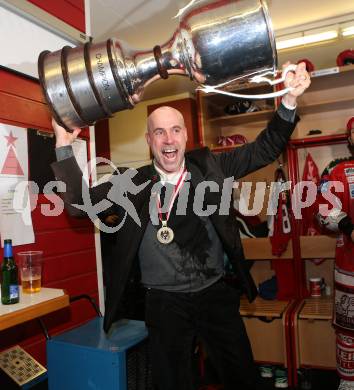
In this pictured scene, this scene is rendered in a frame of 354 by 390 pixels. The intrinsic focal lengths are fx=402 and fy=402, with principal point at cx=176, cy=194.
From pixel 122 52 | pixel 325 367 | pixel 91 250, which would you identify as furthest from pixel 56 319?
pixel 325 367

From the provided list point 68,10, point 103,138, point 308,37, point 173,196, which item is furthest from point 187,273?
point 103,138

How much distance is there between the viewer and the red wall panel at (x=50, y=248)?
168 centimetres

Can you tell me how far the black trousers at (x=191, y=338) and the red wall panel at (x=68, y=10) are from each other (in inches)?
56.2

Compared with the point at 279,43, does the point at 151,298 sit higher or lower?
lower

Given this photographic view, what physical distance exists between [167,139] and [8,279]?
0.82 meters

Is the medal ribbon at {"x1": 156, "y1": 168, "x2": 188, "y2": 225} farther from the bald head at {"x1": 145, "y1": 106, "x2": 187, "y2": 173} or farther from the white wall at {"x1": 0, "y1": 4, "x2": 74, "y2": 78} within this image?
the white wall at {"x1": 0, "y1": 4, "x2": 74, "y2": 78}

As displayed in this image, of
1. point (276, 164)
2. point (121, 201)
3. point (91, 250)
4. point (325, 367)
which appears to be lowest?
point (325, 367)

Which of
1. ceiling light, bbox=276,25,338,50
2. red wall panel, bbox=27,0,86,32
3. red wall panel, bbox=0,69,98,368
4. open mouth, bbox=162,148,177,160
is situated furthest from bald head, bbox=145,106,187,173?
ceiling light, bbox=276,25,338,50

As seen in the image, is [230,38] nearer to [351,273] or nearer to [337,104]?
[351,273]

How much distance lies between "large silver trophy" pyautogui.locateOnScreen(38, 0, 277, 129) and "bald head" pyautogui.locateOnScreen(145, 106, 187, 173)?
58cm

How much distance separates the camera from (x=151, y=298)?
160cm

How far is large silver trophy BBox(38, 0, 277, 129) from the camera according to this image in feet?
3.12

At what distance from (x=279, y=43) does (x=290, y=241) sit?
5.21ft

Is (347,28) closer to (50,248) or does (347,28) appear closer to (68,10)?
(68,10)
